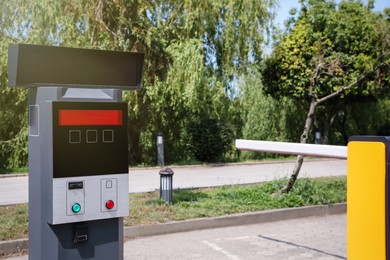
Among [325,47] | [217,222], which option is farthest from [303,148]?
[325,47]

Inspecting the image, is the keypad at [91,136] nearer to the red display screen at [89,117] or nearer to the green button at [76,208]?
the red display screen at [89,117]

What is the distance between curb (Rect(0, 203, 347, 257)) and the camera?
601 centimetres

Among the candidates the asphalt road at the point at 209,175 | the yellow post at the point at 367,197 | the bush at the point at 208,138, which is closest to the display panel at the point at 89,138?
the yellow post at the point at 367,197

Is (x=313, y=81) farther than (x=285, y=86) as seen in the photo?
No

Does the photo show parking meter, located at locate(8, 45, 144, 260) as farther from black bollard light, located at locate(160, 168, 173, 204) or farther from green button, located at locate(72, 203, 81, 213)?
black bollard light, located at locate(160, 168, 173, 204)

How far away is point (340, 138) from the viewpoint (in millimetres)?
23469

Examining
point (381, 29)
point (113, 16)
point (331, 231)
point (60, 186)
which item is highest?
point (113, 16)

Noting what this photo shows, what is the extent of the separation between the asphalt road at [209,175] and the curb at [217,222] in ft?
6.24

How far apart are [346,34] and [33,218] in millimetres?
14229

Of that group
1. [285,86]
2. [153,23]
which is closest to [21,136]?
[153,23]

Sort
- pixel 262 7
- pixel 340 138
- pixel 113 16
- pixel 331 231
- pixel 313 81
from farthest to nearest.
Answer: pixel 340 138
pixel 262 7
pixel 113 16
pixel 313 81
pixel 331 231

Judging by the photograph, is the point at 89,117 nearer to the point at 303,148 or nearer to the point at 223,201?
the point at 303,148

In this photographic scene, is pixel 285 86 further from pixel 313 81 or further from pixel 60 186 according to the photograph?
pixel 60 186

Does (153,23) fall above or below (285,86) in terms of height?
above
